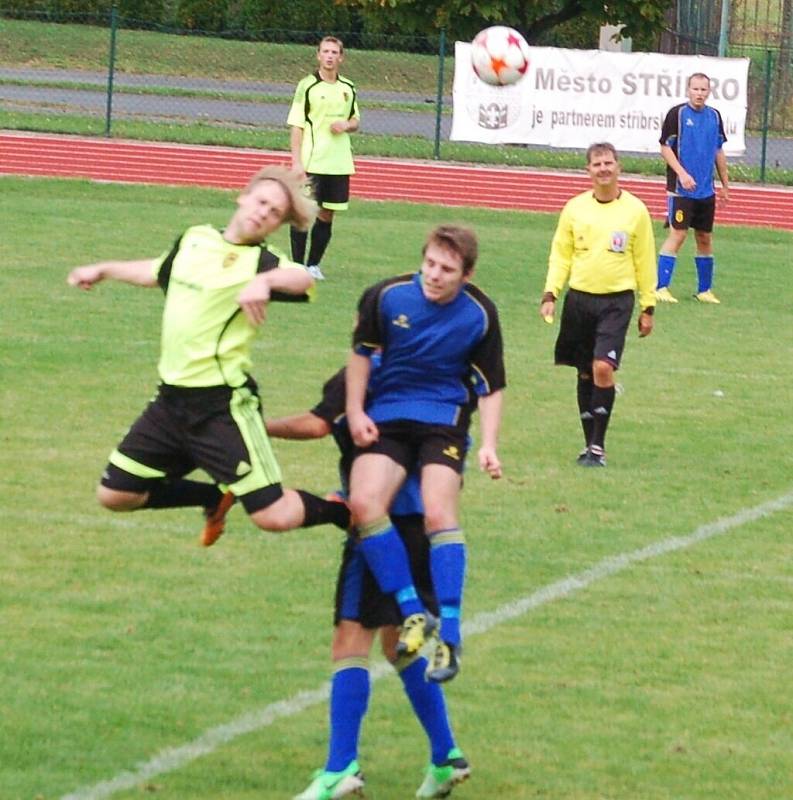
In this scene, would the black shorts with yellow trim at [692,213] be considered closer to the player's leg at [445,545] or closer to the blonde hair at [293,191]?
the blonde hair at [293,191]

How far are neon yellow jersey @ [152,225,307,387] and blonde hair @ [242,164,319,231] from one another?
17cm

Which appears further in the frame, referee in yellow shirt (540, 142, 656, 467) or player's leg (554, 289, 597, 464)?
player's leg (554, 289, 597, 464)

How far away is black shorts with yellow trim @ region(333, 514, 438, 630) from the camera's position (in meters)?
5.88

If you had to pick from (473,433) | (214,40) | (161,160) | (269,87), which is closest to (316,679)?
(473,433)

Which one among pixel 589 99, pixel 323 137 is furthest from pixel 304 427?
pixel 589 99

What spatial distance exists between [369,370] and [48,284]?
1085 centimetres

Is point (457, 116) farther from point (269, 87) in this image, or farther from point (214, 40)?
point (214, 40)

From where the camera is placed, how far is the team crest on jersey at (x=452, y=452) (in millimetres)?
6020

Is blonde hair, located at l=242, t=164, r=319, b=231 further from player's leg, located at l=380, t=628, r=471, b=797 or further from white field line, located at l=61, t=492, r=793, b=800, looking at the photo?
→ white field line, located at l=61, t=492, r=793, b=800

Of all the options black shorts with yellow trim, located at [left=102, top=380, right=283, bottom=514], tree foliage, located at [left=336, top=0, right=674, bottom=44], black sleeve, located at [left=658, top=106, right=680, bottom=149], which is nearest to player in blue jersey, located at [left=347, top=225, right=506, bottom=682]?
black shorts with yellow trim, located at [left=102, top=380, right=283, bottom=514]

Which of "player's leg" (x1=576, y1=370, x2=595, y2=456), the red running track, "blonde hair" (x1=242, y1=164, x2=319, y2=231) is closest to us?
"blonde hair" (x1=242, y1=164, x2=319, y2=231)

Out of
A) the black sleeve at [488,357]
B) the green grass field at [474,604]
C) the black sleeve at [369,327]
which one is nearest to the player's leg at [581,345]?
the green grass field at [474,604]

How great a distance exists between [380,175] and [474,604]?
2059 cm

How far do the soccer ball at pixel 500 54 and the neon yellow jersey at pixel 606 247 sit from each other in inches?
710
